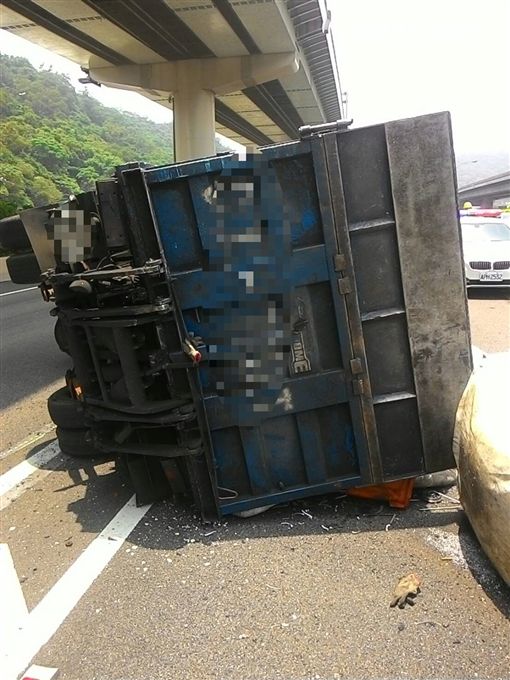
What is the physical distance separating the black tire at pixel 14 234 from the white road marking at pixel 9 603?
223cm

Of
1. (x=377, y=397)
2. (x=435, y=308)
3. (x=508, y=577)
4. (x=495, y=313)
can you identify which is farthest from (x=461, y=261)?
(x=495, y=313)

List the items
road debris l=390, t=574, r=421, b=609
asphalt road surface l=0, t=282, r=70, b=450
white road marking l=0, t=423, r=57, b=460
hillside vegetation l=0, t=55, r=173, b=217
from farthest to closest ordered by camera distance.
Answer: hillside vegetation l=0, t=55, r=173, b=217 < asphalt road surface l=0, t=282, r=70, b=450 < white road marking l=0, t=423, r=57, b=460 < road debris l=390, t=574, r=421, b=609

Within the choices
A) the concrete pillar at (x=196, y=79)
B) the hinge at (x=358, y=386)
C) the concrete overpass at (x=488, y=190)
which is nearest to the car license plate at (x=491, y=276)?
the hinge at (x=358, y=386)

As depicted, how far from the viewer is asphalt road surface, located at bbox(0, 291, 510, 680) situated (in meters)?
2.25

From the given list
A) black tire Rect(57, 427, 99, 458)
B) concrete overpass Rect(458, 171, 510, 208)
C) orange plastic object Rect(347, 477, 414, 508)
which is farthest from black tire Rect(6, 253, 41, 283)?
concrete overpass Rect(458, 171, 510, 208)

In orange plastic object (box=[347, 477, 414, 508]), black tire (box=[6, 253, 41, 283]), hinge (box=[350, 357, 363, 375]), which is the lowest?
orange plastic object (box=[347, 477, 414, 508])

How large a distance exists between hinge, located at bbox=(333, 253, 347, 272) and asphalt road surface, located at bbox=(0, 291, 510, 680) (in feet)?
4.96

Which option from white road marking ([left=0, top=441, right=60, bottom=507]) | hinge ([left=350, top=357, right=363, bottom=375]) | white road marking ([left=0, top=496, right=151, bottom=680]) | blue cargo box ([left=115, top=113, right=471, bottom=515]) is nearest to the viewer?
white road marking ([left=0, top=496, right=151, bottom=680])

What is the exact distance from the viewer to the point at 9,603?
2730 millimetres

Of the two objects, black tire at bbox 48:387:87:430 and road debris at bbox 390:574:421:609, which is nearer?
road debris at bbox 390:574:421:609

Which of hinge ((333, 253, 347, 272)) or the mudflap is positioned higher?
hinge ((333, 253, 347, 272))

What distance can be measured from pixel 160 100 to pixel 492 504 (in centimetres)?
2830

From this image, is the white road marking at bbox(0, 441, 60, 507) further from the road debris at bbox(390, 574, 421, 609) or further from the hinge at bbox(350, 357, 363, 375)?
the road debris at bbox(390, 574, 421, 609)

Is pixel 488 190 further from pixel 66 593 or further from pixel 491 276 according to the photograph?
pixel 66 593
